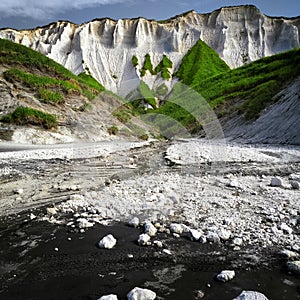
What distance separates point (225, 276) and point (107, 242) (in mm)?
2505

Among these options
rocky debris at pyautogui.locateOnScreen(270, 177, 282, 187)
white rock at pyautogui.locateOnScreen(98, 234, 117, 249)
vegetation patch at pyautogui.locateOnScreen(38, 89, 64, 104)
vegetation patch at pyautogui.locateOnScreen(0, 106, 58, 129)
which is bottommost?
white rock at pyautogui.locateOnScreen(98, 234, 117, 249)

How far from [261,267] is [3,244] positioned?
5207mm

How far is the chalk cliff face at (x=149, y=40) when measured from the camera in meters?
102

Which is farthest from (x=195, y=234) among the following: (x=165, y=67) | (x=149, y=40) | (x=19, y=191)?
(x=149, y=40)

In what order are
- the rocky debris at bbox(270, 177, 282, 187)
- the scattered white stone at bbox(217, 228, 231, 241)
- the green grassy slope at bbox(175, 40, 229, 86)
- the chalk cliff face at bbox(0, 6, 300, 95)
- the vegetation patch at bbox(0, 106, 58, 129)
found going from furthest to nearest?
the green grassy slope at bbox(175, 40, 229, 86) < the chalk cliff face at bbox(0, 6, 300, 95) < the vegetation patch at bbox(0, 106, 58, 129) < the rocky debris at bbox(270, 177, 282, 187) < the scattered white stone at bbox(217, 228, 231, 241)

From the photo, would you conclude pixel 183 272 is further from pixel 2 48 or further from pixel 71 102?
pixel 2 48

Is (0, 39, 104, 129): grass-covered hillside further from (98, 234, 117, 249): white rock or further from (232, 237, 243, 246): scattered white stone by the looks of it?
(232, 237, 243, 246): scattered white stone

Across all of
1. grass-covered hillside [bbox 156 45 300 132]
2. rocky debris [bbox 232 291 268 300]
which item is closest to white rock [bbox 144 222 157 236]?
rocky debris [bbox 232 291 268 300]

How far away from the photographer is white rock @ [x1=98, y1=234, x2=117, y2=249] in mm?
6035

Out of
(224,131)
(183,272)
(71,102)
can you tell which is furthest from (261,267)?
(71,102)

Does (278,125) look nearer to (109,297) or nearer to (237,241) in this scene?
(237,241)

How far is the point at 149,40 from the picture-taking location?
112 metres

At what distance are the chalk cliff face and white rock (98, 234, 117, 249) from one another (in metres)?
92.6

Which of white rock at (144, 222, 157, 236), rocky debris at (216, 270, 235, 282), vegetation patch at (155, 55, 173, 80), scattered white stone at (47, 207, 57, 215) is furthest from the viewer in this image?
vegetation patch at (155, 55, 173, 80)
